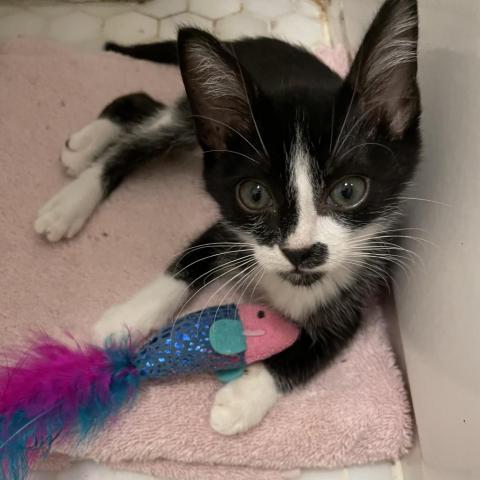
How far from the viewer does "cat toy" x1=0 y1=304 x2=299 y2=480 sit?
103 centimetres

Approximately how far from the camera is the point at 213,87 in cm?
99

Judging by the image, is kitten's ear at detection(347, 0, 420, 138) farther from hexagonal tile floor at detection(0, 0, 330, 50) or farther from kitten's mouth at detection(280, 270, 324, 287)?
hexagonal tile floor at detection(0, 0, 330, 50)

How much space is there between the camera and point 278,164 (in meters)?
0.96

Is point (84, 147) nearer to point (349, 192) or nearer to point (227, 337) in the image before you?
point (227, 337)

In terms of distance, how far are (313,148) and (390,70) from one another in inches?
6.8

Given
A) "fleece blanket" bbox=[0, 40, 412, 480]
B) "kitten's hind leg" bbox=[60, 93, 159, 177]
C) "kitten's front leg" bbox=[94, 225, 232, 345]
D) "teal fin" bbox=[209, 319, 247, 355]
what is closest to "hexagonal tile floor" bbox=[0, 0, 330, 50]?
"fleece blanket" bbox=[0, 40, 412, 480]

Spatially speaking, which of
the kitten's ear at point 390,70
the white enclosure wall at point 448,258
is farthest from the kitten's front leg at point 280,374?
the kitten's ear at point 390,70

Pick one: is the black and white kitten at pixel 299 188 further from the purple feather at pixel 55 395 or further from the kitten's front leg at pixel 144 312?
the purple feather at pixel 55 395

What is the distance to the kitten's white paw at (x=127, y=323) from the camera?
1222 millimetres

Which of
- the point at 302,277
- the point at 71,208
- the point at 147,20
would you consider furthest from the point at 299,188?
the point at 147,20

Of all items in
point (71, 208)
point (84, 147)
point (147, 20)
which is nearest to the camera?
point (71, 208)

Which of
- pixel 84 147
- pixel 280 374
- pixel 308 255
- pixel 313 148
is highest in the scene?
pixel 313 148

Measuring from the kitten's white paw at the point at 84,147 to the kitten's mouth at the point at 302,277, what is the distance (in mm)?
724

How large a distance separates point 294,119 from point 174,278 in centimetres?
49
